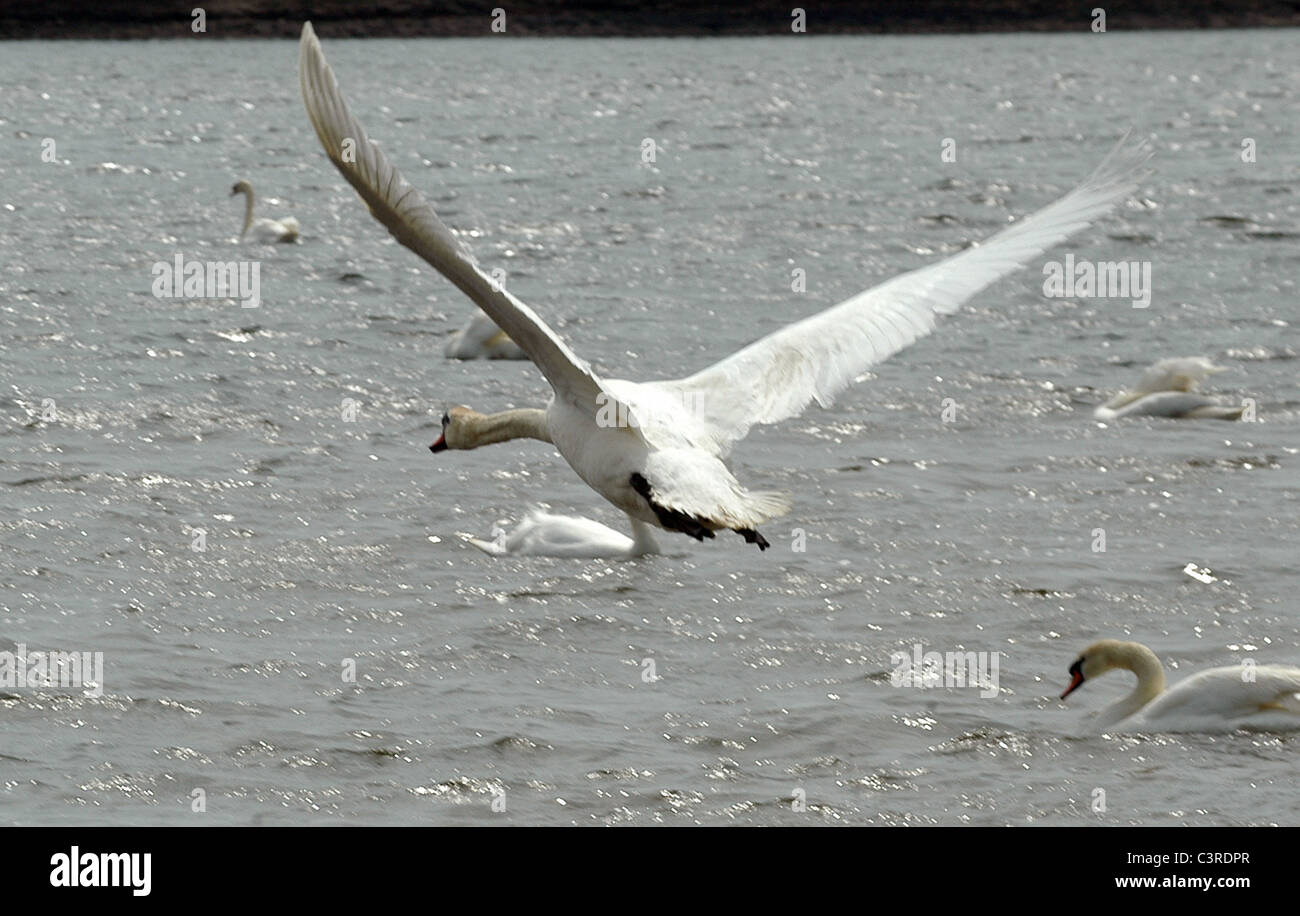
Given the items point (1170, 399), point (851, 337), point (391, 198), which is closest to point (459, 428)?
point (851, 337)

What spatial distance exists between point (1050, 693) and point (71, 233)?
18151 mm

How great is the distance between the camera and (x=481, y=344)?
1683cm

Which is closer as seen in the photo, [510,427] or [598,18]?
[510,427]

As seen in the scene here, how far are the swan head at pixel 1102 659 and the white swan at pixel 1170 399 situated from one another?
5745mm

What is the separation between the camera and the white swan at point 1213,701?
8789 millimetres

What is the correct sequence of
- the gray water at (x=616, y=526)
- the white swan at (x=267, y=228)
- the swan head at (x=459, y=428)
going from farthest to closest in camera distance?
the white swan at (x=267, y=228)
the swan head at (x=459, y=428)
the gray water at (x=616, y=526)

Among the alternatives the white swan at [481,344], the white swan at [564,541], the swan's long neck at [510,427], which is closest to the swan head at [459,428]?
the swan's long neck at [510,427]

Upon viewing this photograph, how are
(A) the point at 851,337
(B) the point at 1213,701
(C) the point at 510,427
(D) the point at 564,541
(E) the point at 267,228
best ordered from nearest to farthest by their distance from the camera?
(B) the point at 1213,701
(A) the point at 851,337
(C) the point at 510,427
(D) the point at 564,541
(E) the point at 267,228

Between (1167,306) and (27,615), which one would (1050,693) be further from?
(1167,306)

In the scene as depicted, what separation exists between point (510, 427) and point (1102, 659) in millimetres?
2841

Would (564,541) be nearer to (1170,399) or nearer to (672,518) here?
(672,518)

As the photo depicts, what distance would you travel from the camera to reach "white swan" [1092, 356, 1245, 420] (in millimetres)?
14789

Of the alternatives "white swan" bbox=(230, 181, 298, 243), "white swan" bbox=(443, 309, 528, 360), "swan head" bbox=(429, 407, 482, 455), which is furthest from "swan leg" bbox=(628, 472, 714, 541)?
"white swan" bbox=(230, 181, 298, 243)

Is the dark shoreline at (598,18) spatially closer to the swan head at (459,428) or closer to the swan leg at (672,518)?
the swan head at (459,428)
